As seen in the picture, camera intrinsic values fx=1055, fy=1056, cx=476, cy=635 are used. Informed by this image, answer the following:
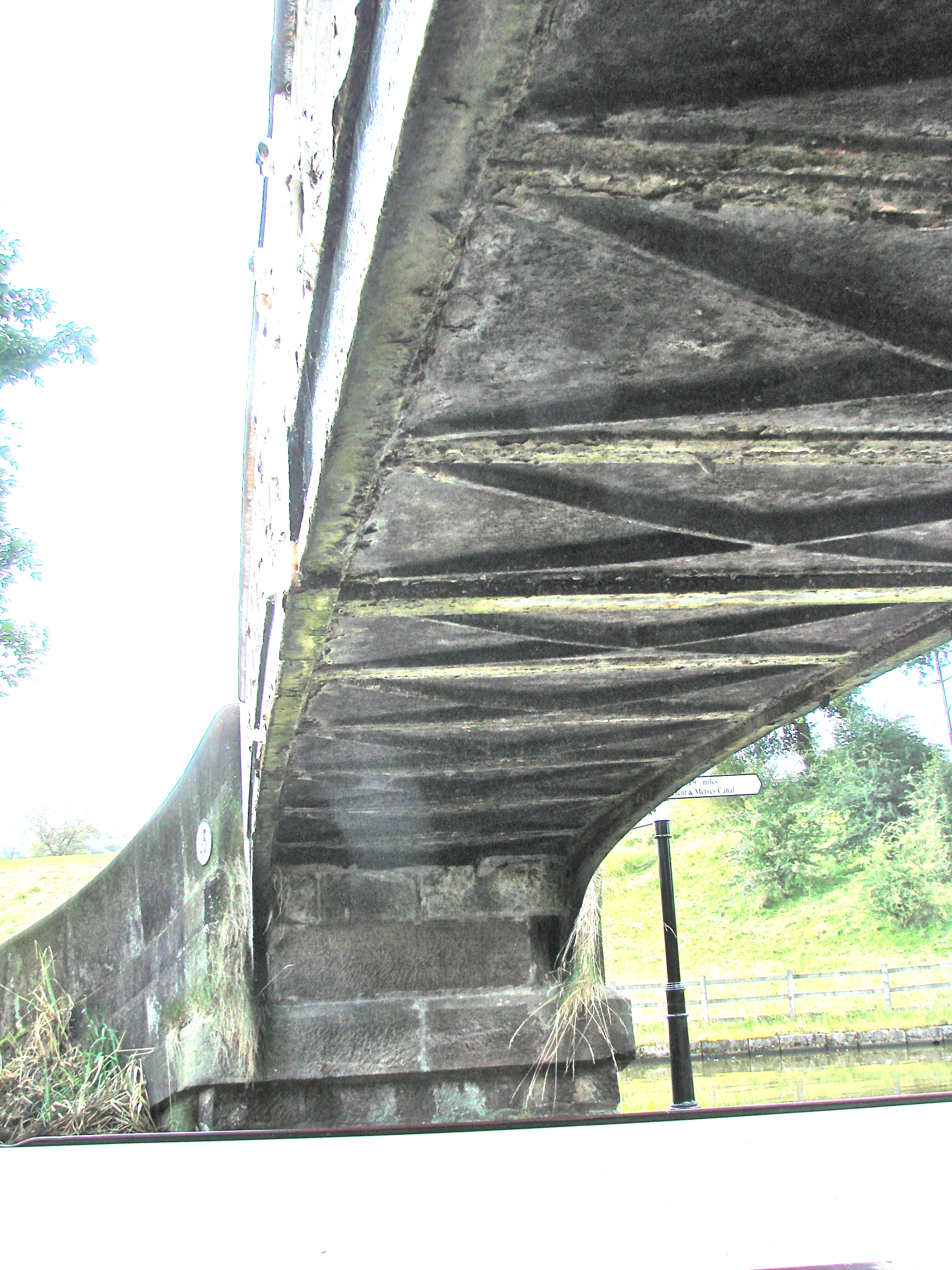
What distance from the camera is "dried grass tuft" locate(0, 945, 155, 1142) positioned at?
6691 mm

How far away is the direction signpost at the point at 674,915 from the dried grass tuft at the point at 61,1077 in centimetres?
326

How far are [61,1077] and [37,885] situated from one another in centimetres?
1062

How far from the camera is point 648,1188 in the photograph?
3068mm

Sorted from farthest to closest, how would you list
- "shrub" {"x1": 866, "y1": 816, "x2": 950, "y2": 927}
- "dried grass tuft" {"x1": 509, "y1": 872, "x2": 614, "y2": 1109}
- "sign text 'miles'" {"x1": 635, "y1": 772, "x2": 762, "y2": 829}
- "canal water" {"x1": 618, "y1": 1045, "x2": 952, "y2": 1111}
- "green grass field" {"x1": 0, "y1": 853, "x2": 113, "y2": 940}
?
"shrub" {"x1": 866, "y1": 816, "x2": 950, "y2": 927} < "green grass field" {"x1": 0, "y1": 853, "x2": 113, "y2": 940} < "canal water" {"x1": 618, "y1": 1045, "x2": 952, "y2": 1111} < "dried grass tuft" {"x1": 509, "y1": 872, "x2": 614, "y2": 1109} < "sign text 'miles'" {"x1": 635, "y1": 772, "x2": 762, "y2": 829}

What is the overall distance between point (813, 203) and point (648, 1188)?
8.74ft

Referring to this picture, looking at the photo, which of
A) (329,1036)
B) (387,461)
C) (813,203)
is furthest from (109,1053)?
(813,203)

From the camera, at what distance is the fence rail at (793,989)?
21078mm

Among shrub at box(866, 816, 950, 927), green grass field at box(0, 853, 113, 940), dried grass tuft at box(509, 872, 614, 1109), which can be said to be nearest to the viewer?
dried grass tuft at box(509, 872, 614, 1109)

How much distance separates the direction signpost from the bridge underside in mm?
346

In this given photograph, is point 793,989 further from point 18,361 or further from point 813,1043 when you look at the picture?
point 18,361

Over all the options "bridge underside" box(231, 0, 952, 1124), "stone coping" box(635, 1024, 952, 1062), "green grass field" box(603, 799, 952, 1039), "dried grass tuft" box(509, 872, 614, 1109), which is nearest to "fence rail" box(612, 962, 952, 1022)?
"green grass field" box(603, 799, 952, 1039)

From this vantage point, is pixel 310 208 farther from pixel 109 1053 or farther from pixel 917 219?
pixel 109 1053

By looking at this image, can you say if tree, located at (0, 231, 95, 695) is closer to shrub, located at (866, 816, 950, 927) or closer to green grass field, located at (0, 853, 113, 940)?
green grass field, located at (0, 853, 113, 940)

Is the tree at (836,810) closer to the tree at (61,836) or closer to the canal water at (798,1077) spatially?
the canal water at (798,1077)
